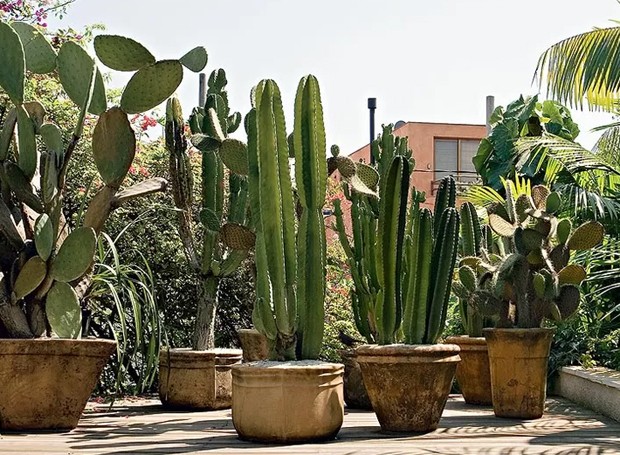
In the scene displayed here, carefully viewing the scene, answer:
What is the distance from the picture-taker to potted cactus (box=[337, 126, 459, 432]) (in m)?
4.11

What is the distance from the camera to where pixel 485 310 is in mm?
4930

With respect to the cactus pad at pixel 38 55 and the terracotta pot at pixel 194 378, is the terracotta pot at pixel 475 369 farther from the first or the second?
the cactus pad at pixel 38 55

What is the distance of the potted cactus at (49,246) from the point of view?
4023 millimetres

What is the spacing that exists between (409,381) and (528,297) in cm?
118

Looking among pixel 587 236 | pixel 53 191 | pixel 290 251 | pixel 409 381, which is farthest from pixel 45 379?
pixel 587 236

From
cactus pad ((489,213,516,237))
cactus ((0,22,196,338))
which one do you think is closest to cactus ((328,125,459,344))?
cactus pad ((489,213,516,237))

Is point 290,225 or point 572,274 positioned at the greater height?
point 290,225

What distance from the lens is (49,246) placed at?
13.2 ft

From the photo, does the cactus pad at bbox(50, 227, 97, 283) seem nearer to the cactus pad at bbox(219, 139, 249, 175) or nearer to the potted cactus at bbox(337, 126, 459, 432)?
the cactus pad at bbox(219, 139, 249, 175)

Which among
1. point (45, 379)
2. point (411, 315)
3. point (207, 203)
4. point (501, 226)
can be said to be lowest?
point (45, 379)

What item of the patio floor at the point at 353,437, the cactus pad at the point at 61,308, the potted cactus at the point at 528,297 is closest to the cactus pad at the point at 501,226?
the potted cactus at the point at 528,297

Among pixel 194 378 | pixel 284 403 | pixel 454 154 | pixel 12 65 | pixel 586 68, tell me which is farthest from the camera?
pixel 454 154

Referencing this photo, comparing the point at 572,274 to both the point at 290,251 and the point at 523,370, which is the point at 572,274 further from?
the point at 290,251

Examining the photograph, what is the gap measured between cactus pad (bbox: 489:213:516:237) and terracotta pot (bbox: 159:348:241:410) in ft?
5.96
